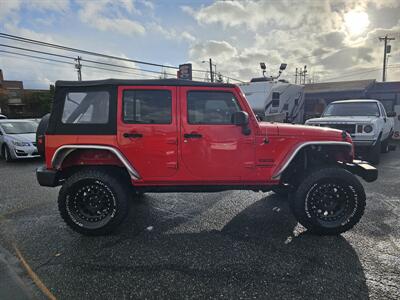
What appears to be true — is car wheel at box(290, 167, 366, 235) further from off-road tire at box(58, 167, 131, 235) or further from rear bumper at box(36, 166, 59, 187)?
rear bumper at box(36, 166, 59, 187)

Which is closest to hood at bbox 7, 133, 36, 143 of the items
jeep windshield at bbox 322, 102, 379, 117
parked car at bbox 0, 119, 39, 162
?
parked car at bbox 0, 119, 39, 162

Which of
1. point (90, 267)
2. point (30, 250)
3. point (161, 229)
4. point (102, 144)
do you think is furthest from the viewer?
point (161, 229)

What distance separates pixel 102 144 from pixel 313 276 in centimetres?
286

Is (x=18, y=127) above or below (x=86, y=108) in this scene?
below

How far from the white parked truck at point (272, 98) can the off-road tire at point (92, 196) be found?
7.89 metres

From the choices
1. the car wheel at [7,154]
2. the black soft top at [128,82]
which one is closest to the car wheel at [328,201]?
the black soft top at [128,82]

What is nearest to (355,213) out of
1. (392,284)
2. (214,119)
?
(392,284)

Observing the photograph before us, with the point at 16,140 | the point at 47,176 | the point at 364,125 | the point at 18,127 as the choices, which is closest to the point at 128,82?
the point at 47,176

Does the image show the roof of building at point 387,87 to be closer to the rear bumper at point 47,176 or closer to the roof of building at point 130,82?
Answer: the roof of building at point 130,82

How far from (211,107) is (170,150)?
0.80 m

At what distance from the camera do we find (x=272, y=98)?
11117 mm

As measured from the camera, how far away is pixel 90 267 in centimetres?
266

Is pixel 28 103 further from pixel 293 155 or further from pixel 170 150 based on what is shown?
pixel 293 155

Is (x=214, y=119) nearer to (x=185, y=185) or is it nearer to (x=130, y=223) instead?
(x=185, y=185)
